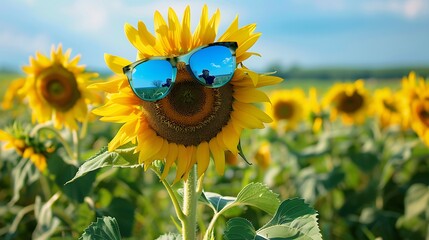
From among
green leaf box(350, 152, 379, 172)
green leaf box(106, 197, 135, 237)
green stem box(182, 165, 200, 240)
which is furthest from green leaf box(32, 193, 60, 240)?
green leaf box(350, 152, 379, 172)

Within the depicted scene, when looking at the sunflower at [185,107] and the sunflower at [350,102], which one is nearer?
the sunflower at [185,107]

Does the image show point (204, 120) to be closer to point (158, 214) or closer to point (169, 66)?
point (169, 66)

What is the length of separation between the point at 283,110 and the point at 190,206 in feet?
15.2

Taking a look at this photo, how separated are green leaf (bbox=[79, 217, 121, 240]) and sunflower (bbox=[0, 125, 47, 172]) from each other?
4.54 feet

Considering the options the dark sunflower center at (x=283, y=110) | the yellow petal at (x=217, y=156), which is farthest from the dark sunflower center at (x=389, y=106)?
the yellow petal at (x=217, y=156)

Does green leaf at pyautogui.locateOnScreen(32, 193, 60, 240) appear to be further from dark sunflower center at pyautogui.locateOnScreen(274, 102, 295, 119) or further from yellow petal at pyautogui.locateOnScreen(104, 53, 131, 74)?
dark sunflower center at pyautogui.locateOnScreen(274, 102, 295, 119)

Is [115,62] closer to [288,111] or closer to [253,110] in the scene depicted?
[253,110]

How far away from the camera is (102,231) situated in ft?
6.83

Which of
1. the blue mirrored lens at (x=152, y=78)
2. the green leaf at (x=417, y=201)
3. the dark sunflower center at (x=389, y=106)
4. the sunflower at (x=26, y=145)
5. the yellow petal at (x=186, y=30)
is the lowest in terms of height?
the green leaf at (x=417, y=201)

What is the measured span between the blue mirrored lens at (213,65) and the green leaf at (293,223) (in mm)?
493

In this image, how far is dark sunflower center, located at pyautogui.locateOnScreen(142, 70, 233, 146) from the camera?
212cm

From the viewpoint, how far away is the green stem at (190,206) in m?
2.11

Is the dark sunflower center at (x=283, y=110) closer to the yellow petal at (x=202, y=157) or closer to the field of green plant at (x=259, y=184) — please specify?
the field of green plant at (x=259, y=184)

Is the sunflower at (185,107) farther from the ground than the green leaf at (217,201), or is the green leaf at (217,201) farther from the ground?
the sunflower at (185,107)
